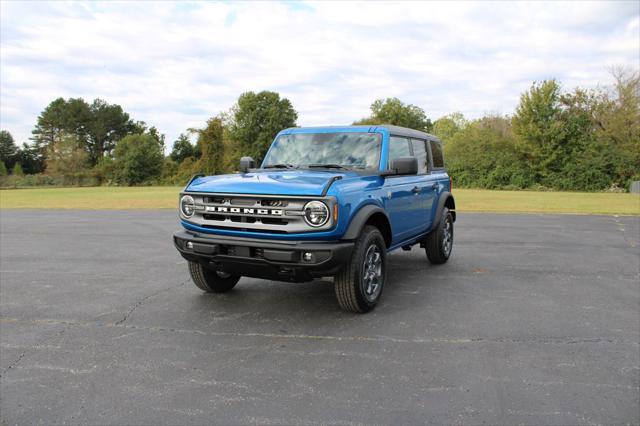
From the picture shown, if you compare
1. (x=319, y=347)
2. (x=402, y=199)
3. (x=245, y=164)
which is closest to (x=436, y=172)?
(x=402, y=199)

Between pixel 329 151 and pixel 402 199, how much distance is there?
1.07m

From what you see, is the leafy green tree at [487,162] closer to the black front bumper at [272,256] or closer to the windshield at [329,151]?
the windshield at [329,151]

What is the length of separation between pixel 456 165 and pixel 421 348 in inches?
1634

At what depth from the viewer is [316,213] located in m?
4.65

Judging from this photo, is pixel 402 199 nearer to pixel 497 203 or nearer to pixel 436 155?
pixel 436 155

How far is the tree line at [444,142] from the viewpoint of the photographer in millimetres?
39406

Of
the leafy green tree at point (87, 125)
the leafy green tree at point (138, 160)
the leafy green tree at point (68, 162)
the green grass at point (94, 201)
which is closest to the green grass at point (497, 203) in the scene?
the green grass at point (94, 201)

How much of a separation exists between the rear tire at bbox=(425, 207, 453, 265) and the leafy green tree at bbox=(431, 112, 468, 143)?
8712 cm

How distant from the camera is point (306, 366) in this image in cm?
382

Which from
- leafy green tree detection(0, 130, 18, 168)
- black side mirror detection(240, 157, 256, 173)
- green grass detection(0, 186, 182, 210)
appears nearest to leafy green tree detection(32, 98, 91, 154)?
leafy green tree detection(0, 130, 18, 168)

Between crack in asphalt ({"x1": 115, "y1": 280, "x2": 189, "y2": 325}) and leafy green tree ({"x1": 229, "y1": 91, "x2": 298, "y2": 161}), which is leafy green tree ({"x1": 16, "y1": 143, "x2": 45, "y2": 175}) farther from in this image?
crack in asphalt ({"x1": 115, "y1": 280, "x2": 189, "y2": 325})

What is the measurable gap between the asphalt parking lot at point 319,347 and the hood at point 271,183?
50.9 inches

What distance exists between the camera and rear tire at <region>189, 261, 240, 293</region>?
5.80 metres

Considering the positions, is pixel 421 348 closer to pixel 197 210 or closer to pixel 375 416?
pixel 375 416
